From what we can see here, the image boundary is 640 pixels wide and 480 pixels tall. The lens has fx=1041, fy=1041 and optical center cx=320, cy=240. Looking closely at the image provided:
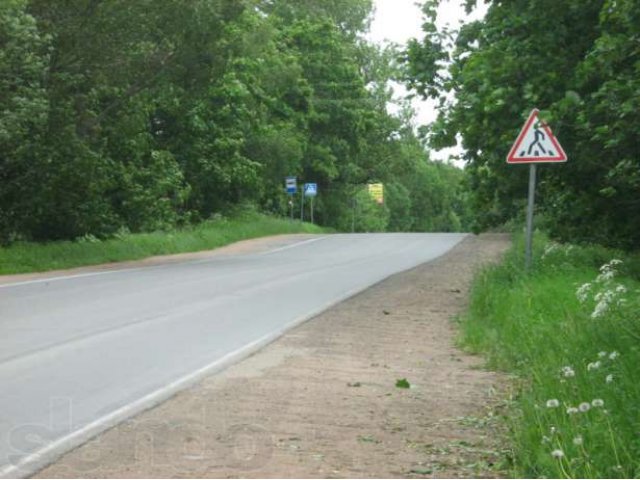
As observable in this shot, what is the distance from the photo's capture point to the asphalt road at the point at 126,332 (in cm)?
746

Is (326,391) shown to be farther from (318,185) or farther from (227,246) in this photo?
(318,185)

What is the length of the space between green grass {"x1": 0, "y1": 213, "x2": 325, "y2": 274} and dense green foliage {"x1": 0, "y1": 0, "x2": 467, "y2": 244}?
0.71 m

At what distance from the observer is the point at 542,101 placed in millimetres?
15133

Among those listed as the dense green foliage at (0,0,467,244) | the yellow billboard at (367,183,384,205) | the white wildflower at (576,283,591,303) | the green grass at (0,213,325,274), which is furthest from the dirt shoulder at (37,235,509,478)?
the yellow billboard at (367,183,384,205)

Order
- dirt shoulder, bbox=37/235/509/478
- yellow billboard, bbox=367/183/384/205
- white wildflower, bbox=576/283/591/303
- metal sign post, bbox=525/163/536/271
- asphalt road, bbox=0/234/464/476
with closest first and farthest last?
dirt shoulder, bbox=37/235/509/478 < asphalt road, bbox=0/234/464/476 < white wildflower, bbox=576/283/591/303 < metal sign post, bbox=525/163/536/271 < yellow billboard, bbox=367/183/384/205

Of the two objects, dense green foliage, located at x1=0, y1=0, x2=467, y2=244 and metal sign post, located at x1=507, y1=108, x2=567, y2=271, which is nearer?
metal sign post, located at x1=507, y1=108, x2=567, y2=271

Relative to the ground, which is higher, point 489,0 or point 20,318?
point 489,0

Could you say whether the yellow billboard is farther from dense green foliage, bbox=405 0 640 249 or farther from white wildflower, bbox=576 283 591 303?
white wildflower, bbox=576 283 591 303

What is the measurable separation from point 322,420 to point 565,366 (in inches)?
72.9

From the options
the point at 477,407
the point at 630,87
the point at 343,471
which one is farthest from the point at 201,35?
→ the point at 343,471

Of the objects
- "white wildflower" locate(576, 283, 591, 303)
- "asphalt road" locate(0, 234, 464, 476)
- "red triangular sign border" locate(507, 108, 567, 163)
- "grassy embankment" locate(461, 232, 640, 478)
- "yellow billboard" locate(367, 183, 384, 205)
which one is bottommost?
"yellow billboard" locate(367, 183, 384, 205)

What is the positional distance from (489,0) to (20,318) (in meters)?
9.06

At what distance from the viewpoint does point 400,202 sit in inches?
3851

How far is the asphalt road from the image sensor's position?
7.46m
